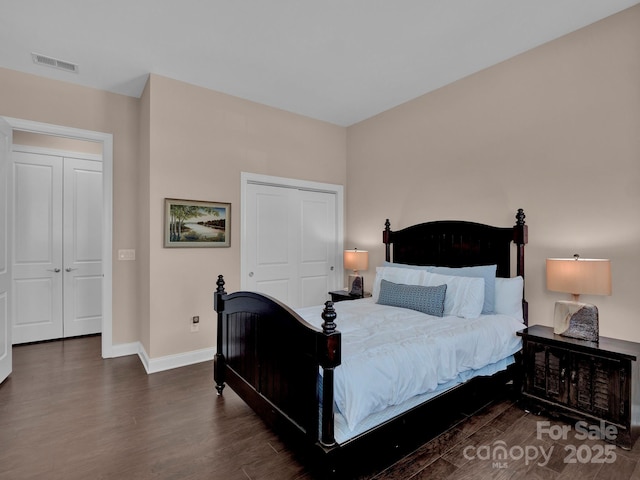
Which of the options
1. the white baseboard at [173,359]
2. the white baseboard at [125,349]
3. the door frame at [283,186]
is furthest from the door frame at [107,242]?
the door frame at [283,186]

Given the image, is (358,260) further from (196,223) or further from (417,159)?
(196,223)

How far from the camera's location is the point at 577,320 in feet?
8.06

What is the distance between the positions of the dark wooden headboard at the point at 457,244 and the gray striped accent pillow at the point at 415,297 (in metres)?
0.67

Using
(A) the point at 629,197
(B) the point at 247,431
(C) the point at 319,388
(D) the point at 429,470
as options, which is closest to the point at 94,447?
(B) the point at 247,431

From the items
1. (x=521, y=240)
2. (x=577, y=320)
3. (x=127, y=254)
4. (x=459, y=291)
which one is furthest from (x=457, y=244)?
(x=127, y=254)

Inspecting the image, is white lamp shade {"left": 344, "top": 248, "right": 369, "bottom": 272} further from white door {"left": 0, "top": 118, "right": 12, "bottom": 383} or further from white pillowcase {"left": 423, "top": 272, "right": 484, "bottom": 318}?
white door {"left": 0, "top": 118, "right": 12, "bottom": 383}

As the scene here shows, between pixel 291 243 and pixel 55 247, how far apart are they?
3158 mm

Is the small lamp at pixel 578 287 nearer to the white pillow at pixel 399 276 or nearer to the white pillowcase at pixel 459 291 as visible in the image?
the white pillowcase at pixel 459 291

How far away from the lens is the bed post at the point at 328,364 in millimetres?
1656

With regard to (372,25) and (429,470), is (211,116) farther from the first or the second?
(429,470)

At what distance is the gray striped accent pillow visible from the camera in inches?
114

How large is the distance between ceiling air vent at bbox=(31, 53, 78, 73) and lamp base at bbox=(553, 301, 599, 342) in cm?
483

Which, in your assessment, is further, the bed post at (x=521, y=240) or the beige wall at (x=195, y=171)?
the beige wall at (x=195, y=171)

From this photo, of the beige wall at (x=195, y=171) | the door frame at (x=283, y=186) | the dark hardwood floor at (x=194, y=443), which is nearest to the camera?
the dark hardwood floor at (x=194, y=443)
